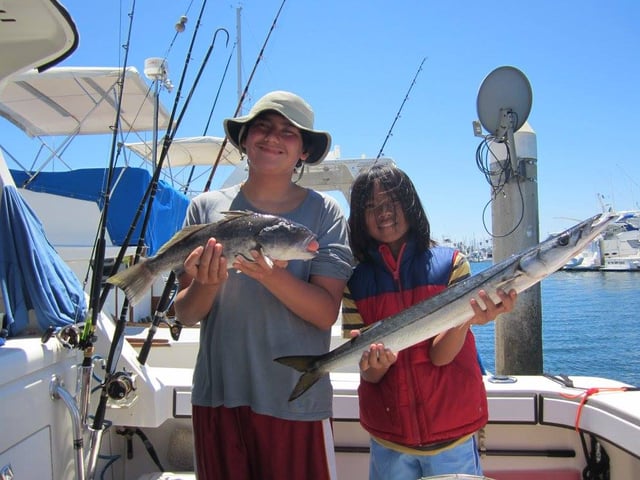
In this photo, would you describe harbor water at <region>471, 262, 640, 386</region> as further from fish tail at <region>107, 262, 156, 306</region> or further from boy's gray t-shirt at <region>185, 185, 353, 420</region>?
fish tail at <region>107, 262, 156, 306</region>

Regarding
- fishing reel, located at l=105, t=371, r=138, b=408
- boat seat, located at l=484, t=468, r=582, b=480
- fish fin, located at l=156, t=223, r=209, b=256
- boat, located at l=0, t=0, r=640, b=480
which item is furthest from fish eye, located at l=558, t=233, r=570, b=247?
fishing reel, located at l=105, t=371, r=138, b=408

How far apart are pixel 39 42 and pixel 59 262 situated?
3.71ft

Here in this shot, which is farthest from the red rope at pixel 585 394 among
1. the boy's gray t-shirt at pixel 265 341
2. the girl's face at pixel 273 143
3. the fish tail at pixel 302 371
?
the girl's face at pixel 273 143

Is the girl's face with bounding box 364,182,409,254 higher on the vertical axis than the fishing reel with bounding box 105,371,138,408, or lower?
higher

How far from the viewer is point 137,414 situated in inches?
118

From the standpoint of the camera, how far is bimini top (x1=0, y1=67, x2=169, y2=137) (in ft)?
27.7

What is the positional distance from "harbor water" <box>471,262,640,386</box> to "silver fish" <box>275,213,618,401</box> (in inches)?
518

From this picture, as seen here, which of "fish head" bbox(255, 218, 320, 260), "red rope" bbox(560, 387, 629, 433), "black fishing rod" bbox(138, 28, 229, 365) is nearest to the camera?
"fish head" bbox(255, 218, 320, 260)

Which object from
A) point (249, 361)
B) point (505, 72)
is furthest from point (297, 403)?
point (505, 72)

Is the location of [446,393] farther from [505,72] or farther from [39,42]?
[505,72]

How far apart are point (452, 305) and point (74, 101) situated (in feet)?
30.5

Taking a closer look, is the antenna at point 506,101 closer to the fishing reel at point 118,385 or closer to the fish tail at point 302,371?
the fish tail at point 302,371

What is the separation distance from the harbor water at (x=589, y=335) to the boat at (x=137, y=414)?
11.7m

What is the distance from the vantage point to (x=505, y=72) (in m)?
6.32
